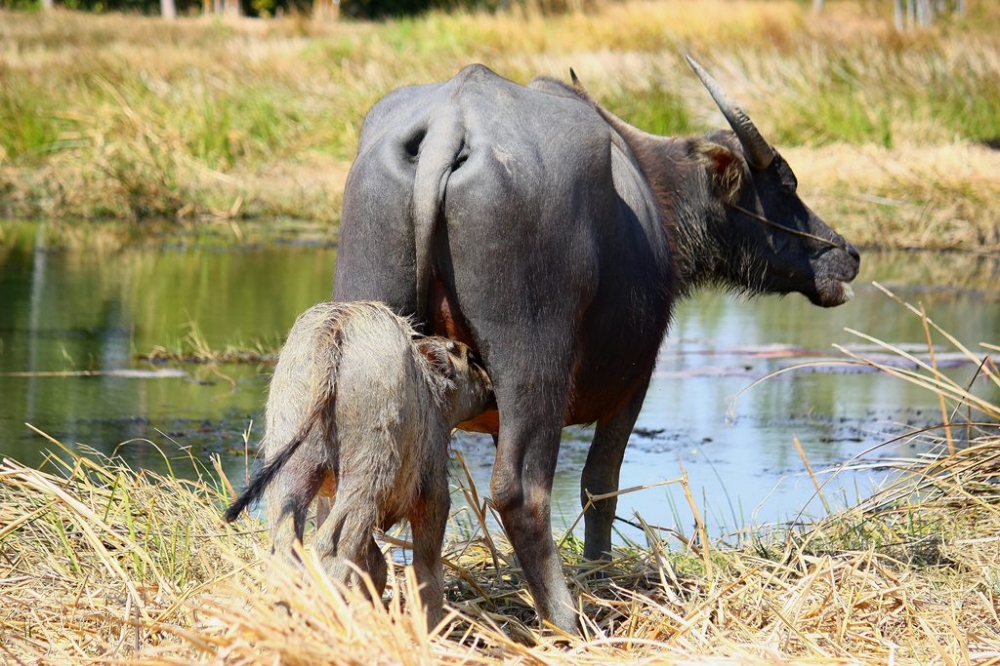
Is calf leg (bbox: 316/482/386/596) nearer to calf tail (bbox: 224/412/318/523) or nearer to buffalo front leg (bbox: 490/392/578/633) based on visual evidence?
calf tail (bbox: 224/412/318/523)

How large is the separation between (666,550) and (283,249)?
9.22 metres

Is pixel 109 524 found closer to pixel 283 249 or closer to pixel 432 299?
pixel 432 299

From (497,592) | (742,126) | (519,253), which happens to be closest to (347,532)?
(519,253)

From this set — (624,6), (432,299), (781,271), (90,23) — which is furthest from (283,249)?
(90,23)

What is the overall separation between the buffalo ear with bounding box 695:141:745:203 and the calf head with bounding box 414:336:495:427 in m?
1.56

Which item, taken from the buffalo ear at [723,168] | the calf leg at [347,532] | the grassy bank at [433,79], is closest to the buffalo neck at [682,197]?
the buffalo ear at [723,168]

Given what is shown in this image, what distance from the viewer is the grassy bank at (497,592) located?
3189 mm

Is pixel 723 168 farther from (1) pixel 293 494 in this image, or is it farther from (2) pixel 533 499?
(1) pixel 293 494

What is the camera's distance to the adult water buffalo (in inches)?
156

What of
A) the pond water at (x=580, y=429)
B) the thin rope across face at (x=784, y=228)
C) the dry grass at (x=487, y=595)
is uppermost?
the thin rope across face at (x=784, y=228)

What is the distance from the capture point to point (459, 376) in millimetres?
3977

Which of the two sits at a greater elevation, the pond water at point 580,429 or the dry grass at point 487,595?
the dry grass at point 487,595

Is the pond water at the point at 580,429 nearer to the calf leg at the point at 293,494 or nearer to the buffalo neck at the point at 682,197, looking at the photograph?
the buffalo neck at the point at 682,197

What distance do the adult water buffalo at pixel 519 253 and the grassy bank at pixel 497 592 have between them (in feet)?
1.52
